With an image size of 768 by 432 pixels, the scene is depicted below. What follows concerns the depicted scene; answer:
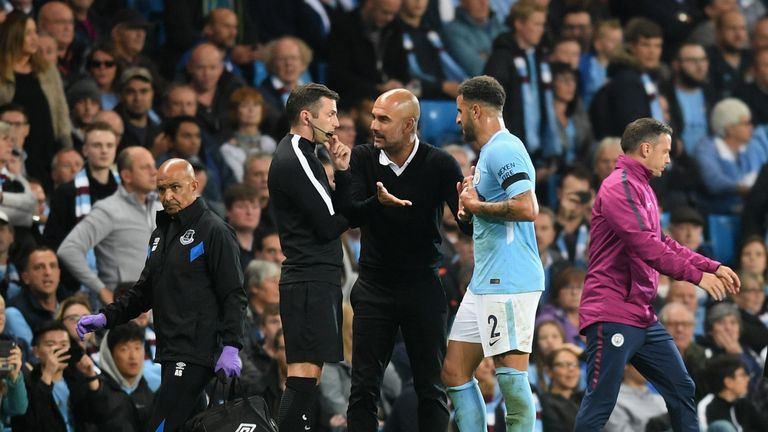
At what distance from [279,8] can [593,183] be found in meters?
3.49

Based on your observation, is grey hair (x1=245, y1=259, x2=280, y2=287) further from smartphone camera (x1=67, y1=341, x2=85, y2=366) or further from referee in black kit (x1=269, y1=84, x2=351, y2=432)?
referee in black kit (x1=269, y1=84, x2=351, y2=432)

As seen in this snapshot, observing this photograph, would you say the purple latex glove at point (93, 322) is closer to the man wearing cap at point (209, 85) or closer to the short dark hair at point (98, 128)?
the short dark hair at point (98, 128)

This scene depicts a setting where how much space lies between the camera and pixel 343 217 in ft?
28.9

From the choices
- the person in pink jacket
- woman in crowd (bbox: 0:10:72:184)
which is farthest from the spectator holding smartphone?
the person in pink jacket

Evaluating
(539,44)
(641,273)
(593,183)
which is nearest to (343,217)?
(641,273)

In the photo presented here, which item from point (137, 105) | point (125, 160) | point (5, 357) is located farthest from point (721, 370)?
point (5, 357)

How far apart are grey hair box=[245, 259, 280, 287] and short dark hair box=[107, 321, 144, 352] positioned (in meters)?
1.46

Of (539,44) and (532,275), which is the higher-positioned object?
(539,44)

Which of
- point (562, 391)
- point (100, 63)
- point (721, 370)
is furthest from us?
point (100, 63)

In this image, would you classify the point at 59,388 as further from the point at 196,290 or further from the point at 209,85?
the point at 209,85

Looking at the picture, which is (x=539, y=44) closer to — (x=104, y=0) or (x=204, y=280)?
(x=104, y=0)

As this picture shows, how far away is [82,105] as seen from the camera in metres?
12.9

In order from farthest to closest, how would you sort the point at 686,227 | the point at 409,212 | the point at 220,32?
the point at 686,227 < the point at 220,32 < the point at 409,212

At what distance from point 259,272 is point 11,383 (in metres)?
2.60
